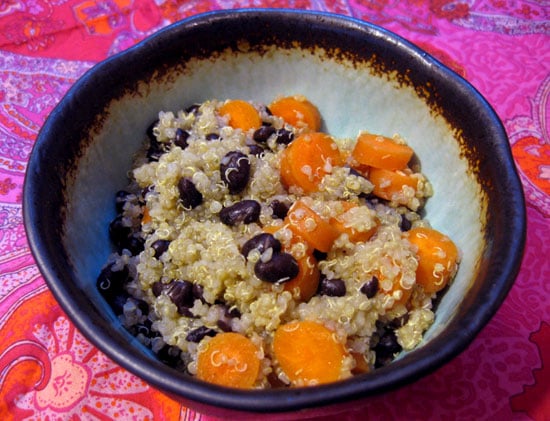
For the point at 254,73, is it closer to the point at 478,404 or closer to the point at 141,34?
the point at 141,34

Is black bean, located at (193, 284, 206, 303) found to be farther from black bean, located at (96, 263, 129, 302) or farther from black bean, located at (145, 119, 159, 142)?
black bean, located at (145, 119, 159, 142)

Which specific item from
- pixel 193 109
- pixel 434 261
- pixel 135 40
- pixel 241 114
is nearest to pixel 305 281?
pixel 434 261

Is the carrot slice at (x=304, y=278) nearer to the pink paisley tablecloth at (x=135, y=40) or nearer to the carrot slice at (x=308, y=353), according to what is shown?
the carrot slice at (x=308, y=353)

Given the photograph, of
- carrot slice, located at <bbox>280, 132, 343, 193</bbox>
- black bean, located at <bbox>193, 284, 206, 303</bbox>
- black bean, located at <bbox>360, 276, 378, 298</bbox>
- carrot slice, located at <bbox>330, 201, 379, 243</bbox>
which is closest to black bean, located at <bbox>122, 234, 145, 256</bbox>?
black bean, located at <bbox>193, 284, 206, 303</bbox>

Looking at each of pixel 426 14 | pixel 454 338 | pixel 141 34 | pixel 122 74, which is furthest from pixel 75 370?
pixel 426 14

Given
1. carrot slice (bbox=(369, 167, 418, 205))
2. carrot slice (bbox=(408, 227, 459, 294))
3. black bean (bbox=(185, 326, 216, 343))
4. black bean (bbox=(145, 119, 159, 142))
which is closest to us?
black bean (bbox=(185, 326, 216, 343))

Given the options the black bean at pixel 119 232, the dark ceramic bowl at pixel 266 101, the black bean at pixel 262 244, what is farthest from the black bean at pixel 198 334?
the black bean at pixel 119 232
